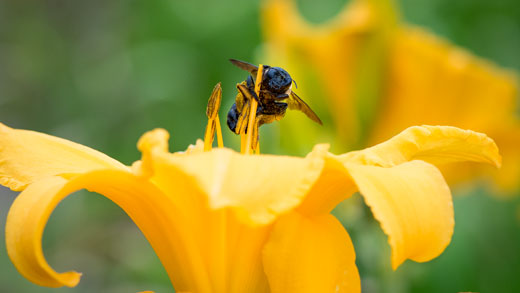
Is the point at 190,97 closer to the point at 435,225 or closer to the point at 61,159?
the point at 61,159

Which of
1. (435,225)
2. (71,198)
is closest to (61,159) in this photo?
(435,225)

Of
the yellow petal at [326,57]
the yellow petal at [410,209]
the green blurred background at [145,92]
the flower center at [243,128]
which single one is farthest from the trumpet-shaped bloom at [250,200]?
the yellow petal at [326,57]

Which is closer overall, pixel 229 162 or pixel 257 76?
pixel 229 162

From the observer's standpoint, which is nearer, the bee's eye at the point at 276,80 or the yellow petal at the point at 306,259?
the yellow petal at the point at 306,259

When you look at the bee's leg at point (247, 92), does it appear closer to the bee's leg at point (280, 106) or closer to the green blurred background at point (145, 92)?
the bee's leg at point (280, 106)

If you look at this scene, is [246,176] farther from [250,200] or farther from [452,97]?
[452,97]

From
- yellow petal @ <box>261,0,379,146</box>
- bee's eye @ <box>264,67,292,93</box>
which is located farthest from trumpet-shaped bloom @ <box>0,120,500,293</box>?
yellow petal @ <box>261,0,379,146</box>

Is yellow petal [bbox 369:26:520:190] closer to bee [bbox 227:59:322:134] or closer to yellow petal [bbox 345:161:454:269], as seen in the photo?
bee [bbox 227:59:322:134]

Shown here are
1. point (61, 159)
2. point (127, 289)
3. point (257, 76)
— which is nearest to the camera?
point (61, 159)
